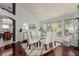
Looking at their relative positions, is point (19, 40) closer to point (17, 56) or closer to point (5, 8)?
point (17, 56)

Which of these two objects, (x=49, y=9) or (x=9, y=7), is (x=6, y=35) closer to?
(x=9, y=7)

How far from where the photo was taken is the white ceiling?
2.58m

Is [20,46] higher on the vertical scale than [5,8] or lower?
lower

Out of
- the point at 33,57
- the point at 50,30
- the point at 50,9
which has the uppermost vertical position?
the point at 50,9

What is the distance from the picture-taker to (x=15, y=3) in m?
2.61

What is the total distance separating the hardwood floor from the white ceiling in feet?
2.28

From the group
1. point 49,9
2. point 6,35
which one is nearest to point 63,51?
point 49,9

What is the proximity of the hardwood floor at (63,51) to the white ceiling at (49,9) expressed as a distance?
693 millimetres

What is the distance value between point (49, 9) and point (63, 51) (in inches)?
36.3

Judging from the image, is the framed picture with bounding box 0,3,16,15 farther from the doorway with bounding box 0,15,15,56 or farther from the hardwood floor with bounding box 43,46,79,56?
the hardwood floor with bounding box 43,46,79,56

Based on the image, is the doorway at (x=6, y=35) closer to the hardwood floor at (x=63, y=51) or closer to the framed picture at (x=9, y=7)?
the framed picture at (x=9, y=7)

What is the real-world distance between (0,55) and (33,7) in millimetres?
1199

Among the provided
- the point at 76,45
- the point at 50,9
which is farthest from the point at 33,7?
the point at 76,45

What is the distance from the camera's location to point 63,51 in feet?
8.57
